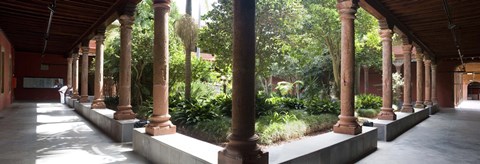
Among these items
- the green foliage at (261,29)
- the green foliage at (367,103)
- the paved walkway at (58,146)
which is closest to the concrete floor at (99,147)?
the paved walkway at (58,146)

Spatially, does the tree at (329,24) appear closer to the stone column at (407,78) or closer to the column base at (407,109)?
the stone column at (407,78)

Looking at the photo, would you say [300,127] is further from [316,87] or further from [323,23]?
[316,87]

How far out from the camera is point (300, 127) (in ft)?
27.5

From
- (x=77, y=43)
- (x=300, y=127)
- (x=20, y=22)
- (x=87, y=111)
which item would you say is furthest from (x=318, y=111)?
(x=77, y=43)

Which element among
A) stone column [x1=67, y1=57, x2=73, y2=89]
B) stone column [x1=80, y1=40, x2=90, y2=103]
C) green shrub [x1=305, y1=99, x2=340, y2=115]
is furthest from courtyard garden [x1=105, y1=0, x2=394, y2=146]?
stone column [x1=67, y1=57, x2=73, y2=89]

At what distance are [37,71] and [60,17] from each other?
15210 millimetres

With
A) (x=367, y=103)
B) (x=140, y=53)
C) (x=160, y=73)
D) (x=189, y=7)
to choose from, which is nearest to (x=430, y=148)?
(x=160, y=73)

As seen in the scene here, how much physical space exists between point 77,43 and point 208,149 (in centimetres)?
1380

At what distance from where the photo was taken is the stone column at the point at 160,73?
227 inches

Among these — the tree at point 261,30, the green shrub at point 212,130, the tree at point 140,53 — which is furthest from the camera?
the tree at point 140,53

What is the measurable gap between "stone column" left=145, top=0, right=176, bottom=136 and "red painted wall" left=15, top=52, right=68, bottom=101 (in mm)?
20866

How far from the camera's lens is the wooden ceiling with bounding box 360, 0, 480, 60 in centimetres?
796

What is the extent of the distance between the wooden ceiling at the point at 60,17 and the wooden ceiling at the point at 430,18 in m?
7.04

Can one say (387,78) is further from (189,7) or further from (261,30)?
(189,7)
